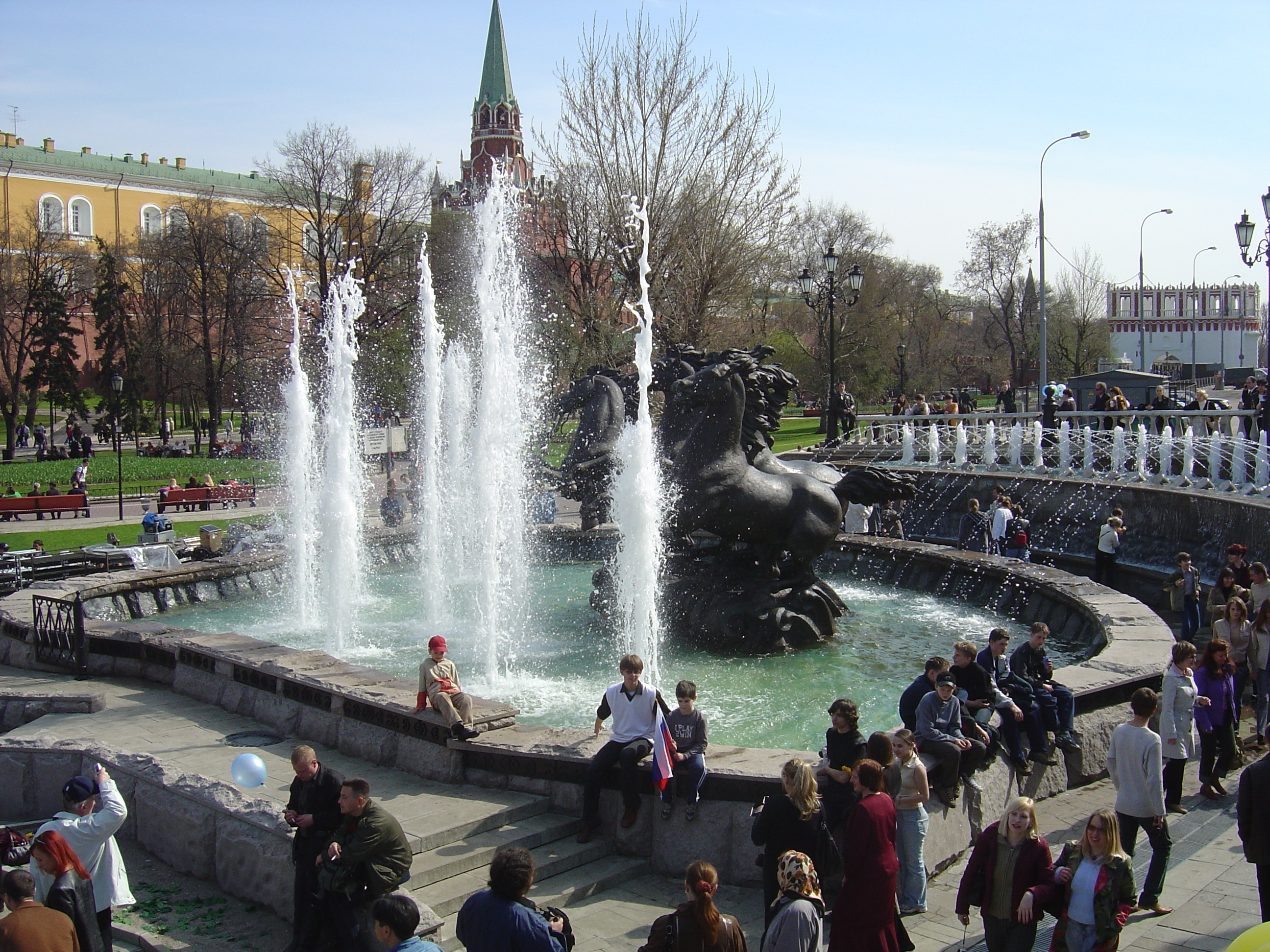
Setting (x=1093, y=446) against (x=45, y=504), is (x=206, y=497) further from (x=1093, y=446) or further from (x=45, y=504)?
(x=1093, y=446)

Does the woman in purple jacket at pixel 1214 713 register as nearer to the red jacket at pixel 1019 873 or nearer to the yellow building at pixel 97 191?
the red jacket at pixel 1019 873

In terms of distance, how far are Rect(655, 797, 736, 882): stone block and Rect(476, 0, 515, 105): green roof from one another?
79012 mm

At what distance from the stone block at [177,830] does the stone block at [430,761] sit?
1451mm

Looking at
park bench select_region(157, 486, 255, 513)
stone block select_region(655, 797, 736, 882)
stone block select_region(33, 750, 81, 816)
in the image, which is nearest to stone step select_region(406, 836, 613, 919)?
stone block select_region(655, 797, 736, 882)

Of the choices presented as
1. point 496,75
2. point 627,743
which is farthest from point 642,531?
point 496,75

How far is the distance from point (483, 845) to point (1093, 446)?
18214 mm

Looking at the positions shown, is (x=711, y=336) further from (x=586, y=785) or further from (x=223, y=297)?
(x=223, y=297)

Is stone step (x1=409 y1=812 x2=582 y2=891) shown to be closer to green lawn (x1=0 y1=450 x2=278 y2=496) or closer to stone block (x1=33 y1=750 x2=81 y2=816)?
stone block (x1=33 y1=750 x2=81 y2=816)

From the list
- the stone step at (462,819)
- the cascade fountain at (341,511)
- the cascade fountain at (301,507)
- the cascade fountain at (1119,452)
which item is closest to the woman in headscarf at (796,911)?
the stone step at (462,819)

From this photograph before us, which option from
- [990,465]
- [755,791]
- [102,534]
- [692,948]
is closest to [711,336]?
[990,465]

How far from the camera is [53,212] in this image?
7550 cm

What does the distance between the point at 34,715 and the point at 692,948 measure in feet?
25.6

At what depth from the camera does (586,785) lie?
21.8ft

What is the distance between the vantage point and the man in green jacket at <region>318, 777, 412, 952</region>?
5.14m
